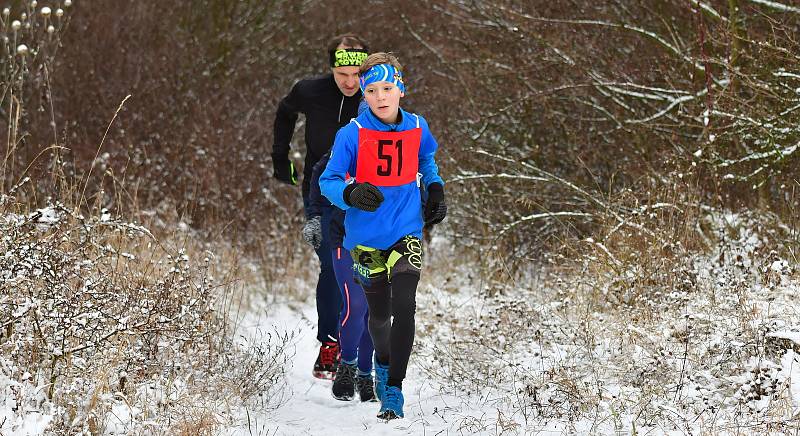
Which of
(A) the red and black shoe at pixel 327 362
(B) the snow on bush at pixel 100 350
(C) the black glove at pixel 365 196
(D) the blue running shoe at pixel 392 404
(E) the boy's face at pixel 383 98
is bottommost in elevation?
(A) the red and black shoe at pixel 327 362

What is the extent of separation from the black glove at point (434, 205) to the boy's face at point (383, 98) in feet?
1.23

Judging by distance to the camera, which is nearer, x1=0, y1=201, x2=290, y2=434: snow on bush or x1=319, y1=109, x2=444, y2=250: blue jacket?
x1=0, y1=201, x2=290, y2=434: snow on bush

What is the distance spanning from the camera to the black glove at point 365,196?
409 centimetres

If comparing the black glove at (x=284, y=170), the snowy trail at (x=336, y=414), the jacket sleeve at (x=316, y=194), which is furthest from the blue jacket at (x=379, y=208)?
the black glove at (x=284, y=170)

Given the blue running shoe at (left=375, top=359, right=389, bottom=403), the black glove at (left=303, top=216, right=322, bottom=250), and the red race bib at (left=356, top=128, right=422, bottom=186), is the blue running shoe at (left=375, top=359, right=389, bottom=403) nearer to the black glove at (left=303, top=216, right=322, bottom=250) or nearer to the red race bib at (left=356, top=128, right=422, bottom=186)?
the black glove at (left=303, top=216, right=322, bottom=250)

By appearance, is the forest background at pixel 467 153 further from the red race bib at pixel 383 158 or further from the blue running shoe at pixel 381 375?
the red race bib at pixel 383 158

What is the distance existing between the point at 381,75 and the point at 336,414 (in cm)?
165

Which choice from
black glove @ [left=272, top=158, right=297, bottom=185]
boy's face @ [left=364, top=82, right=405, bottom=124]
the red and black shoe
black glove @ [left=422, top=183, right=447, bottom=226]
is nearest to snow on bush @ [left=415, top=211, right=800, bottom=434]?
the red and black shoe

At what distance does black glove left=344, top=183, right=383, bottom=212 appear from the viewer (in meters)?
4.09

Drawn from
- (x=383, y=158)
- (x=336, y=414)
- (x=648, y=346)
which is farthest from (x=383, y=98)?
(x=648, y=346)

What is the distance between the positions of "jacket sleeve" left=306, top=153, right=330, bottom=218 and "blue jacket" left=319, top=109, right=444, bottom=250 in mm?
578

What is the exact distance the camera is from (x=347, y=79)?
518cm

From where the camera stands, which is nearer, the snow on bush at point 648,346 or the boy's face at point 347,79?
the snow on bush at point 648,346

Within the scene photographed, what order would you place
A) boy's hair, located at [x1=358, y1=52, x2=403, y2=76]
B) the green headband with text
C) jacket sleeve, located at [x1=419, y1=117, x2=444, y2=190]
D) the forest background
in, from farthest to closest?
the green headband with text, the forest background, jacket sleeve, located at [x1=419, y1=117, x2=444, y2=190], boy's hair, located at [x1=358, y1=52, x2=403, y2=76]
